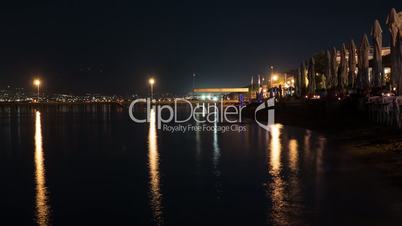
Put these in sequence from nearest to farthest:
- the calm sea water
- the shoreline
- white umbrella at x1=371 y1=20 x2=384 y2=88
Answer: the calm sea water
the shoreline
white umbrella at x1=371 y1=20 x2=384 y2=88

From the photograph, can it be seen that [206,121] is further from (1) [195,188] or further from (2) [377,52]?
(1) [195,188]

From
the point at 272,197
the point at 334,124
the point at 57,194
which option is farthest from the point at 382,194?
Answer: the point at 334,124

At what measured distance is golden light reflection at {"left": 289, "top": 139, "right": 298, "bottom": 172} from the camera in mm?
17703

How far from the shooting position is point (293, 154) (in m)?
21.1

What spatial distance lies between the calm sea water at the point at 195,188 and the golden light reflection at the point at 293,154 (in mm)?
66

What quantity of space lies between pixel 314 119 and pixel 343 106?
522cm

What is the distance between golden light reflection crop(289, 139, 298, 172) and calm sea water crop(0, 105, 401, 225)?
2.6 inches

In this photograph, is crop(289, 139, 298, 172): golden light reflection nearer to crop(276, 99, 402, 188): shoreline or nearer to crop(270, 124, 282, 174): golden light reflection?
crop(270, 124, 282, 174): golden light reflection

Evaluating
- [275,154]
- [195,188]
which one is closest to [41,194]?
[195,188]

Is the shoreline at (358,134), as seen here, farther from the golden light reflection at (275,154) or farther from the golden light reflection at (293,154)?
the golden light reflection at (275,154)

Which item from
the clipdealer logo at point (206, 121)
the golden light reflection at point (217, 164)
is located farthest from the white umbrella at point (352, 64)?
the golden light reflection at point (217, 164)

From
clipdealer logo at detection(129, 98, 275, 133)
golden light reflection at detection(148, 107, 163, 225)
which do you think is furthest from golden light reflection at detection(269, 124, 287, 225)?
clipdealer logo at detection(129, 98, 275, 133)

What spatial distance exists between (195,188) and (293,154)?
25.6 feet

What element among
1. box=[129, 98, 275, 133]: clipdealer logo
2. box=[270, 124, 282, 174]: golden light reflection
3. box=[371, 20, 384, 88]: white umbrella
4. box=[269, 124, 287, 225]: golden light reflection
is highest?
box=[371, 20, 384, 88]: white umbrella
